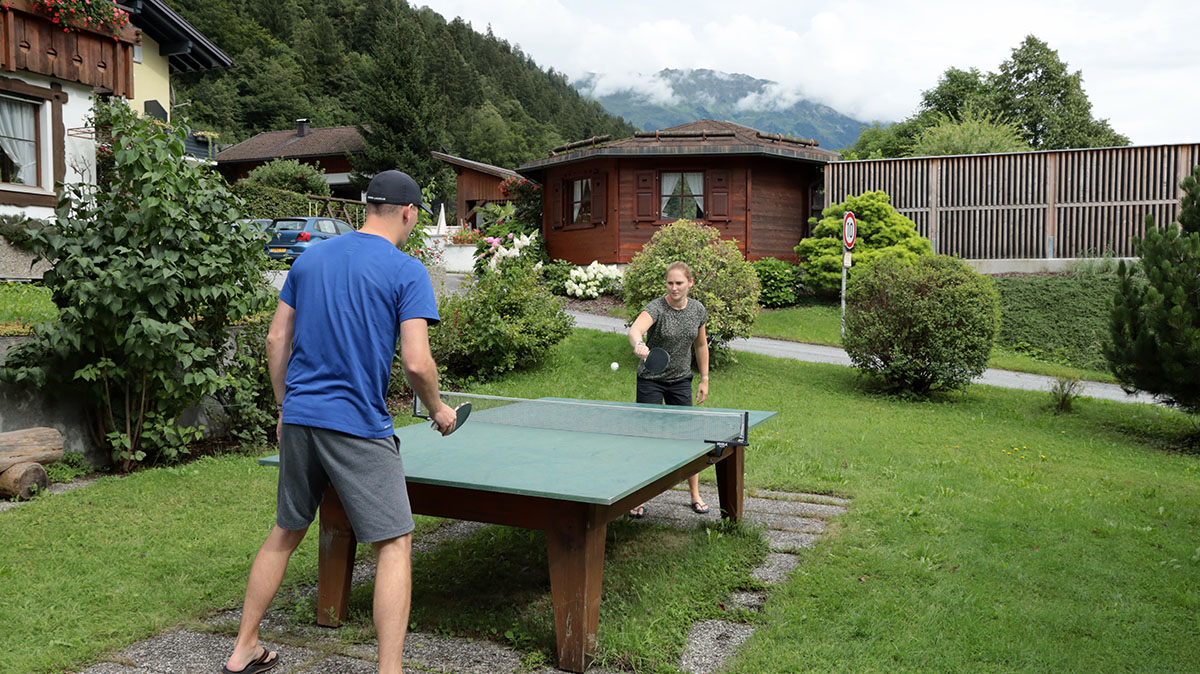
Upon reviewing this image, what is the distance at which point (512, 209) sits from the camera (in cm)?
2848

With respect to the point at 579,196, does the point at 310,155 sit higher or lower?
higher

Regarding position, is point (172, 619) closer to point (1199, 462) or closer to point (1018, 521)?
point (1018, 521)

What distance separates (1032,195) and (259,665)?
72.3ft

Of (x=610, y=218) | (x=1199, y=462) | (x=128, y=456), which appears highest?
(x=610, y=218)

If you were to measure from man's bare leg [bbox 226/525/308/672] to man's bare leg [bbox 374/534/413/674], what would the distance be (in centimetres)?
44

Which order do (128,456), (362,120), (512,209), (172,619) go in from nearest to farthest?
(172,619) < (128,456) < (512,209) < (362,120)

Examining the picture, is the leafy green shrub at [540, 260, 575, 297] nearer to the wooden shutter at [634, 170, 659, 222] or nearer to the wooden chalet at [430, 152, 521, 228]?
the wooden shutter at [634, 170, 659, 222]

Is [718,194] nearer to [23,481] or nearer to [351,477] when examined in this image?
[23,481]

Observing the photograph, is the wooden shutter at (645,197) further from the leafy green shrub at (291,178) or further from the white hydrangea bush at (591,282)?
the leafy green shrub at (291,178)

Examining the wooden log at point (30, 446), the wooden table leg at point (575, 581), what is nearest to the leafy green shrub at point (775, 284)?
the wooden log at point (30, 446)

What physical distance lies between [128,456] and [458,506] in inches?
180

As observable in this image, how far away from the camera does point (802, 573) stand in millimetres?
Answer: 5246

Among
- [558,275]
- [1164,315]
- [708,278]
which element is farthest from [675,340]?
[558,275]

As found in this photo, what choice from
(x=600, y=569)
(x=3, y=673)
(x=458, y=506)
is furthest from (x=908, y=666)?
(x=3, y=673)
